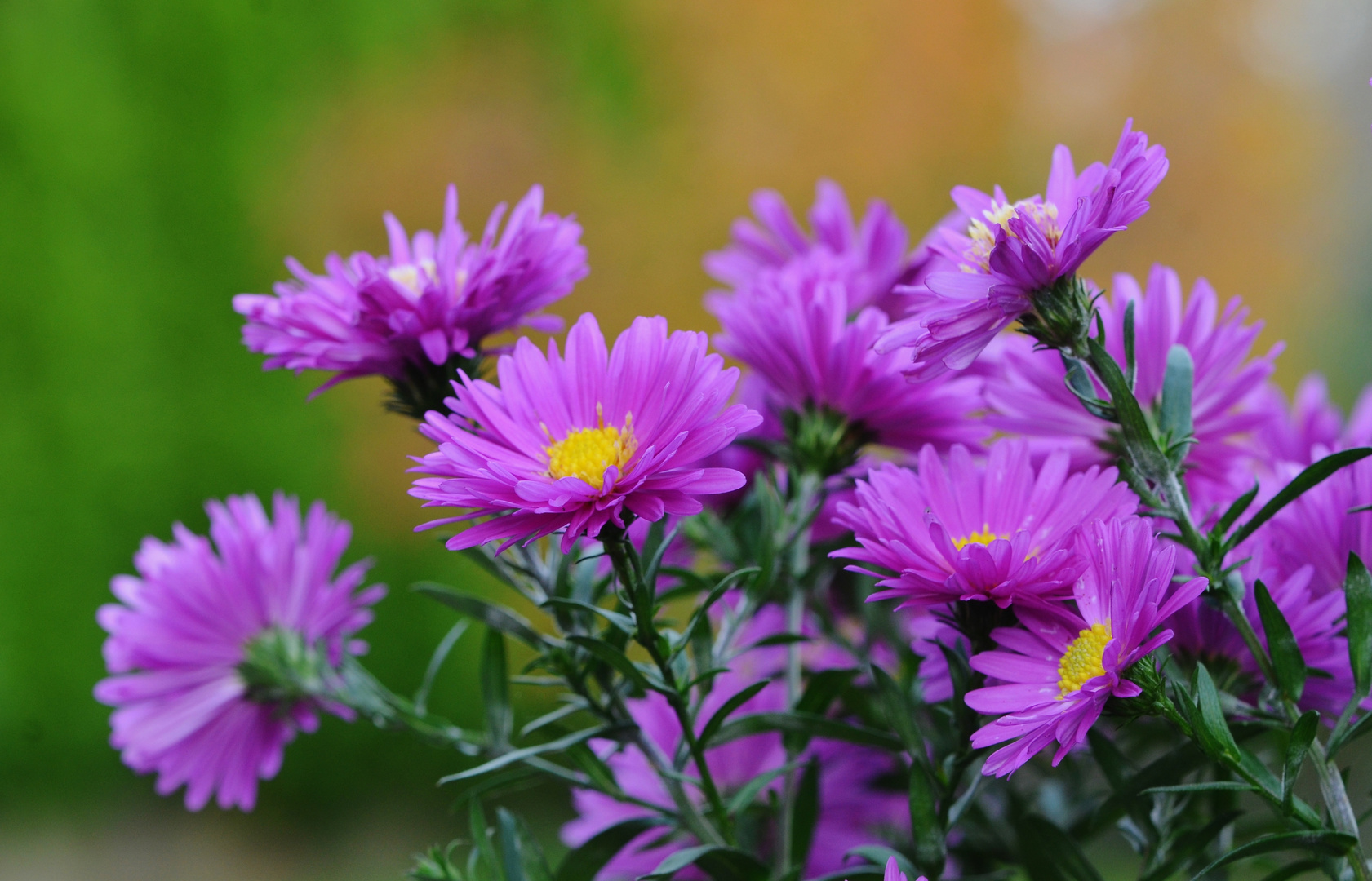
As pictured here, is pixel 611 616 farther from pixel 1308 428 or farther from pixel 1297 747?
pixel 1308 428

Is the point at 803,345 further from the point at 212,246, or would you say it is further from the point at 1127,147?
the point at 212,246

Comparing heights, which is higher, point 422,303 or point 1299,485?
point 422,303

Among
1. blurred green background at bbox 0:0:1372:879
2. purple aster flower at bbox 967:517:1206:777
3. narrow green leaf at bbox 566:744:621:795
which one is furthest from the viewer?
blurred green background at bbox 0:0:1372:879

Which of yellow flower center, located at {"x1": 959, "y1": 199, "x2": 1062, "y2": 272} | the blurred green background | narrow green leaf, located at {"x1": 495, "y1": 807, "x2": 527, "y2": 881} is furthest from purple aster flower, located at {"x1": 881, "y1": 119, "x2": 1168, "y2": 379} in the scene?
the blurred green background

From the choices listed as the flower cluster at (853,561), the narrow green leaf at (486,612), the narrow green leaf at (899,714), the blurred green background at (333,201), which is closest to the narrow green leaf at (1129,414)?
the flower cluster at (853,561)

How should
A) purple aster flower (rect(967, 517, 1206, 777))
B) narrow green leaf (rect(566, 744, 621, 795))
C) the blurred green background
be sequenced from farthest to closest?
the blurred green background, narrow green leaf (rect(566, 744, 621, 795)), purple aster flower (rect(967, 517, 1206, 777))

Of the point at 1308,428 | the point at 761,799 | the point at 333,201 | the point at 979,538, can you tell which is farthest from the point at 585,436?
the point at 333,201

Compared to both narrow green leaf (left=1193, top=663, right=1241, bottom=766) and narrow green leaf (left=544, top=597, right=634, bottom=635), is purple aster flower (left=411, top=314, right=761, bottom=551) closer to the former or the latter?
narrow green leaf (left=544, top=597, right=634, bottom=635)
